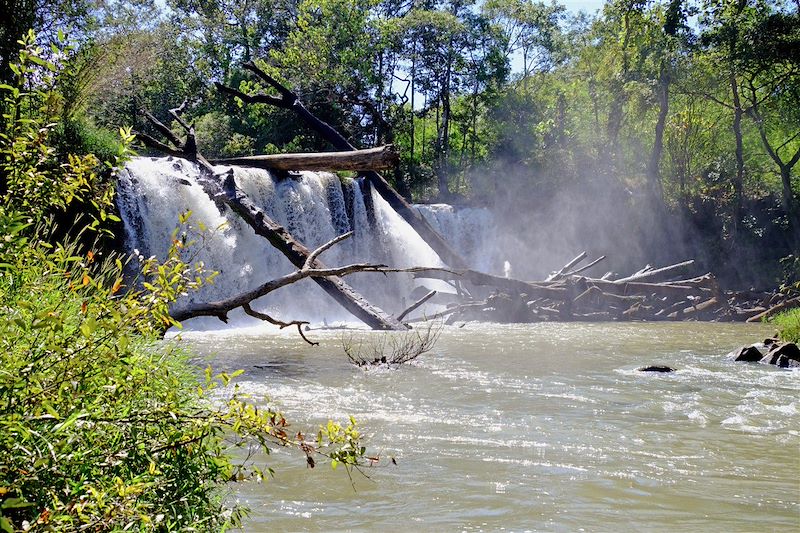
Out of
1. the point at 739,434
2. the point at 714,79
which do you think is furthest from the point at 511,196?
the point at 739,434

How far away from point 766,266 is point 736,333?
1236cm

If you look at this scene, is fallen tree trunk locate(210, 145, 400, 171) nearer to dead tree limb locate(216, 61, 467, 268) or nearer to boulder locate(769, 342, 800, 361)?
dead tree limb locate(216, 61, 467, 268)

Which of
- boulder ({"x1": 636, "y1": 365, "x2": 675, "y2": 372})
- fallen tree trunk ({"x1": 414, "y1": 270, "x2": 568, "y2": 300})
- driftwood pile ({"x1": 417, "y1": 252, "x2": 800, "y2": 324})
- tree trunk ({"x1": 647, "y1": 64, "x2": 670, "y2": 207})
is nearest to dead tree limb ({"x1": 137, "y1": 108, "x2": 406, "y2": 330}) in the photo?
fallen tree trunk ({"x1": 414, "y1": 270, "x2": 568, "y2": 300})

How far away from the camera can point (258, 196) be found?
64.3 ft

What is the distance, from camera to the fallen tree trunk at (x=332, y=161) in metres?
14.9

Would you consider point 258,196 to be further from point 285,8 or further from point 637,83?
point 285,8

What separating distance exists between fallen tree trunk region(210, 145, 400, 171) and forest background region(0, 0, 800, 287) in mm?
8283

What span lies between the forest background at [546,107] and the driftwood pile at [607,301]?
5.19 metres

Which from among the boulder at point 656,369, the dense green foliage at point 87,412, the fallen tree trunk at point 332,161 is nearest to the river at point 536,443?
the boulder at point 656,369

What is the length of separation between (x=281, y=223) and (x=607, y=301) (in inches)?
376

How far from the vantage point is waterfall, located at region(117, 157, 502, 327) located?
17406 mm

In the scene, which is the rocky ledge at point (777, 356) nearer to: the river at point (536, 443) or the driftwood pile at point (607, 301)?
the river at point (536, 443)

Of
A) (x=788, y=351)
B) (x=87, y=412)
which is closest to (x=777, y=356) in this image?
(x=788, y=351)

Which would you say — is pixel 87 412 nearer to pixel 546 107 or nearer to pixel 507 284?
pixel 507 284
